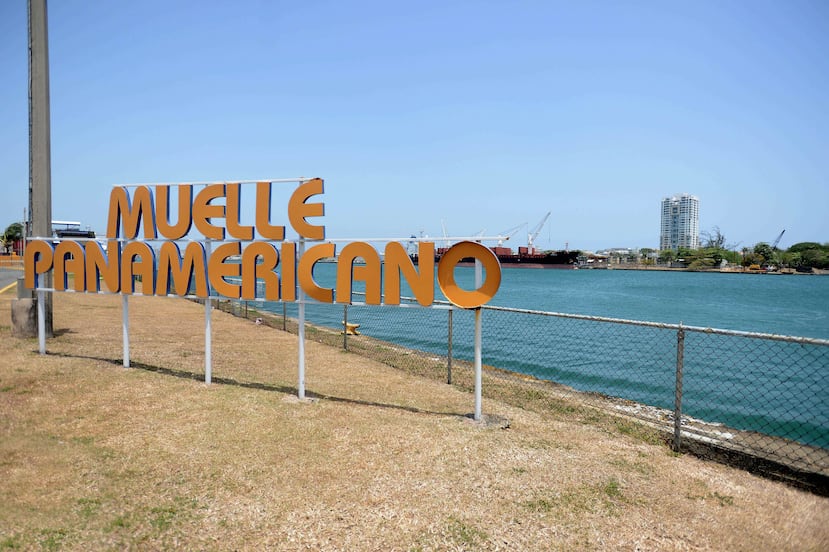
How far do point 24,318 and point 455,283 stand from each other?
1103 cm

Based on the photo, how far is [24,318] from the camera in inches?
492

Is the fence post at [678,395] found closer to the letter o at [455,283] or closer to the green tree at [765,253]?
the letter o at [455,283]

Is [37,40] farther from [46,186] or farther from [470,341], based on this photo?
[470,341]

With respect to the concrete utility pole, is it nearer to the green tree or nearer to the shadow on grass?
the shadow on grass

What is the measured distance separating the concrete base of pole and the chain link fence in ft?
21.3

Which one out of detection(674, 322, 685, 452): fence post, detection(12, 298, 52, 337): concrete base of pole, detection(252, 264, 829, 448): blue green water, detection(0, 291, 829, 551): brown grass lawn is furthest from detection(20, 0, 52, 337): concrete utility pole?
detection(674, 322, 685, 452): fence post

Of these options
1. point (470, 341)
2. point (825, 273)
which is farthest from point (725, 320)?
point (825, 273)

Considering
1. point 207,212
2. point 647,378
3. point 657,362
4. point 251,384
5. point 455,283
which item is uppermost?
point 207,212

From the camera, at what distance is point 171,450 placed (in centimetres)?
623

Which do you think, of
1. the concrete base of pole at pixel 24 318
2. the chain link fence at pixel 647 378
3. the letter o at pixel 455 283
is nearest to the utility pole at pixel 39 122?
the concrete base of pole at pixel 24 318

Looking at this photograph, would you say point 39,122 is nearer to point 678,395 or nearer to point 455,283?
point 455,283

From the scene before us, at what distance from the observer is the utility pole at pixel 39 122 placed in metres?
12.7

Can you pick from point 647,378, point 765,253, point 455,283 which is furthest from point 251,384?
point 765,253

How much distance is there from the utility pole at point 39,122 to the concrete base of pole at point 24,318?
32 cm
